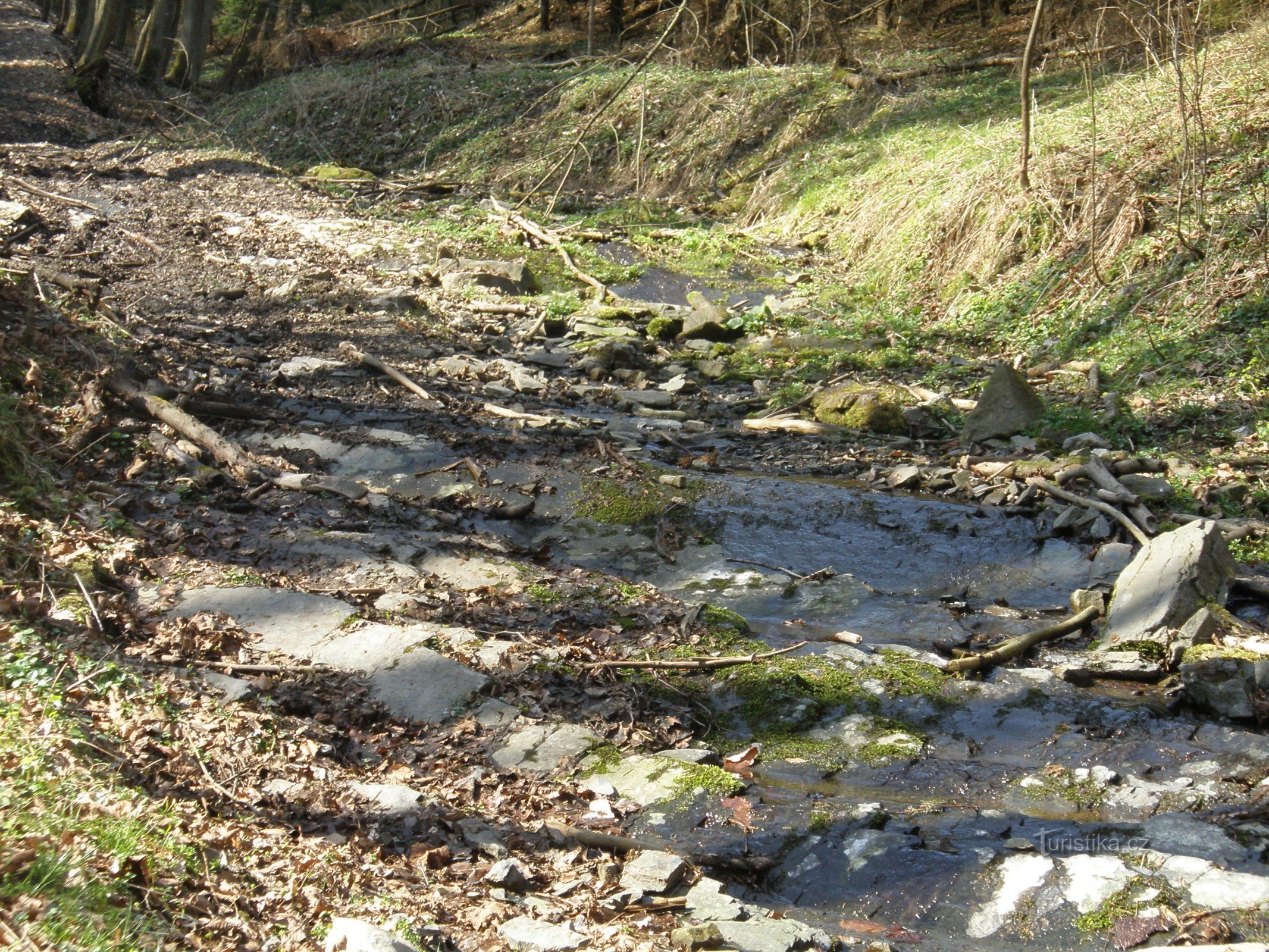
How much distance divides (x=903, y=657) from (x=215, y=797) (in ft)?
10.7

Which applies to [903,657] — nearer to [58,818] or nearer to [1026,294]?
[58,818]

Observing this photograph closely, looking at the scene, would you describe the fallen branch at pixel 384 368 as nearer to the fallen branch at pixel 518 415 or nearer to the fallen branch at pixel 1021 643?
the fallen branch at pixel 518 415

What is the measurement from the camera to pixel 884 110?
1548 cm

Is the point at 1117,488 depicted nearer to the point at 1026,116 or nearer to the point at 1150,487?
the point at 1150,487

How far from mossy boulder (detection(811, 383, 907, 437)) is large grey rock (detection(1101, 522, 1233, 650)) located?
3.26 meters

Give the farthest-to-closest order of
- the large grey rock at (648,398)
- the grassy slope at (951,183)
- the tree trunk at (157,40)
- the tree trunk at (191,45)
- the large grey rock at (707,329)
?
the tree trunk at (191,45) < the tree trunk at (157,40) < the large grey rock at (707,329) < the large grey rock at (648,398) < the grassy slope at (951,183)

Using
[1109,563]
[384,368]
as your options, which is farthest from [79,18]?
[1109,563]

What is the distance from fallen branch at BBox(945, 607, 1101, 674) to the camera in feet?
16.3

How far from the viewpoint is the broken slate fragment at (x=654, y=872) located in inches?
131

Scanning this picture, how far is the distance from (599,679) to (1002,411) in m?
5.02

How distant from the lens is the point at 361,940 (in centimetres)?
256

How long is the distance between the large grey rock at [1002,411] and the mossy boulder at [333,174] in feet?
40.2

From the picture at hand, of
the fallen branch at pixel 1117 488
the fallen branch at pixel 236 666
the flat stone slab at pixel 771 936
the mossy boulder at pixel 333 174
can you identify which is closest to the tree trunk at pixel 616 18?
the mossy boulder at pixel 333 174

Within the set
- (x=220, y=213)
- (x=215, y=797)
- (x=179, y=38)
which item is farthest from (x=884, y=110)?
(x=179, y=38)
